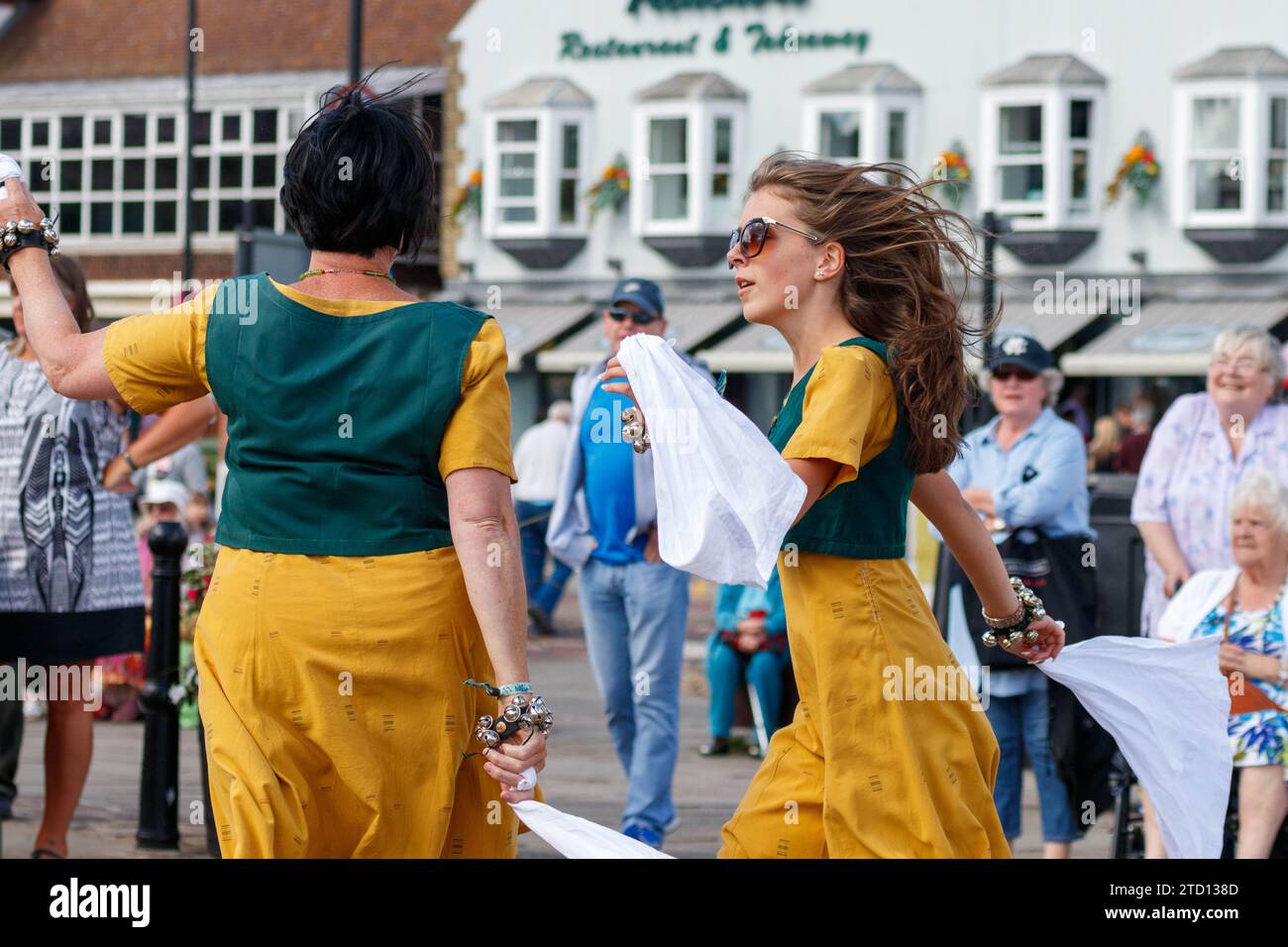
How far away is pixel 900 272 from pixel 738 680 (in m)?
6.23

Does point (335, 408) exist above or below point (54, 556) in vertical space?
above

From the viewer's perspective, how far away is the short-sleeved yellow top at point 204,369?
3.50m

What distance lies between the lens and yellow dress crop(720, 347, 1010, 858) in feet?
12.1

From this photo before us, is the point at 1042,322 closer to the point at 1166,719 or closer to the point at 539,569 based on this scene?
the point at 539,569

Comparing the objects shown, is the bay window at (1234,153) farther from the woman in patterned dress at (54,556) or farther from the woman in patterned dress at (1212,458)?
the woman in patterned dress at (54,556)

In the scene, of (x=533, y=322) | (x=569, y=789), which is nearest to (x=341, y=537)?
(x=569, y=789)

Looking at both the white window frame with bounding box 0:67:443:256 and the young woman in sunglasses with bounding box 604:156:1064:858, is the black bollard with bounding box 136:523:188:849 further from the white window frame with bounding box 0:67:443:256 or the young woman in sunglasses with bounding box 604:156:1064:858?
the white window frame with bounding box 0:67:443:256

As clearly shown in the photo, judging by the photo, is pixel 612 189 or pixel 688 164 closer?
pixel 688 164

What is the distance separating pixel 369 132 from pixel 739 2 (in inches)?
1215

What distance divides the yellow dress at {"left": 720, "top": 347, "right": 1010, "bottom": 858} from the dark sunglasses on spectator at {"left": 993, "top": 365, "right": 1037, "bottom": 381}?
3.47 metres

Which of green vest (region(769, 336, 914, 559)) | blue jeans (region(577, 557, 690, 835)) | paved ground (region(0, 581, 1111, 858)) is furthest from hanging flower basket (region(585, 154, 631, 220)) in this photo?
green vest (region(769, 336, 914, 559))

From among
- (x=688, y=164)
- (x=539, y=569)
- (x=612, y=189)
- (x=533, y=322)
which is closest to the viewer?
(x=539, y=569)

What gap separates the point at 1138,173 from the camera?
30219mm
